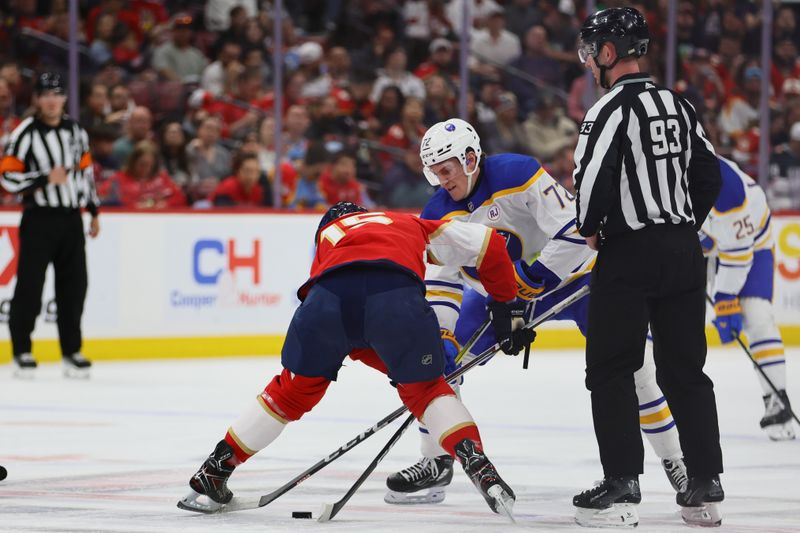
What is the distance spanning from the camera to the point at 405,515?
3.83 m

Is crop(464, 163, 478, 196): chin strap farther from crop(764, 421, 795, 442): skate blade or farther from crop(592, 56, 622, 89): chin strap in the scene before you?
crop(764, 421, 795, 442): skate blade

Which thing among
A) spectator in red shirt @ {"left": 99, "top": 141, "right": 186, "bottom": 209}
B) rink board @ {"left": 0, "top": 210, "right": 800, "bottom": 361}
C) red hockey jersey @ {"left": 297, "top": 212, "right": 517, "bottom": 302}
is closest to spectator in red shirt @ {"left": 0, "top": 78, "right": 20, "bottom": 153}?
rink board @ {"left": 0, "top": 210, "right": 800, "bottom": 361}

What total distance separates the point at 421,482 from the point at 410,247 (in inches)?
31.6

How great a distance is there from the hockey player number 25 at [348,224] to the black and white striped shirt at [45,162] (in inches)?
164

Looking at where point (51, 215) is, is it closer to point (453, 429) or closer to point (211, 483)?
point (211, 483)

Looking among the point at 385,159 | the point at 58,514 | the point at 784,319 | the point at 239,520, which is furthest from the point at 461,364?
the point at 784,319

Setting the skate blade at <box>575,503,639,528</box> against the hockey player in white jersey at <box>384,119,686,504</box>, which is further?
the hockey player in white jersey at <box>384,119,686,504</box>

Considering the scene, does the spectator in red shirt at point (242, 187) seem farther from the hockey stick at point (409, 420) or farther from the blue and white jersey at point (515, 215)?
the hockey stick at point (409, 420)

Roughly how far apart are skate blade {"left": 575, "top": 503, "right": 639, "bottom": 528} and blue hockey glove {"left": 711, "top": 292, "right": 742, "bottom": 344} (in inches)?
94.7

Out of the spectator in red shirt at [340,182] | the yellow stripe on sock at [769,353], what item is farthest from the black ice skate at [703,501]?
the spectator in red shirt at [340,182]

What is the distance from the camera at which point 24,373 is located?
7.68m

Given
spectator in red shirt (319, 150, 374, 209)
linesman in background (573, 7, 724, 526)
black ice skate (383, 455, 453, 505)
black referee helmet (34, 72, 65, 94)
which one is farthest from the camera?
spectator in red shirt (319, 150, 374, 209)

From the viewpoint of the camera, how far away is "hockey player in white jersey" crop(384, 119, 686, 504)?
4.14 meters

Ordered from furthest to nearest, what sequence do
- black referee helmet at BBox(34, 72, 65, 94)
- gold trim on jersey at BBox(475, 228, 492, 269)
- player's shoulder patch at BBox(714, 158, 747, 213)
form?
1. black referee helmet at BBox(34, 72, 65, 94)
2. player's shoulder patch at BBox(714, 158, 747, 213)
3. gold trim on jersey at BBox(475, 228, 492, 269)
